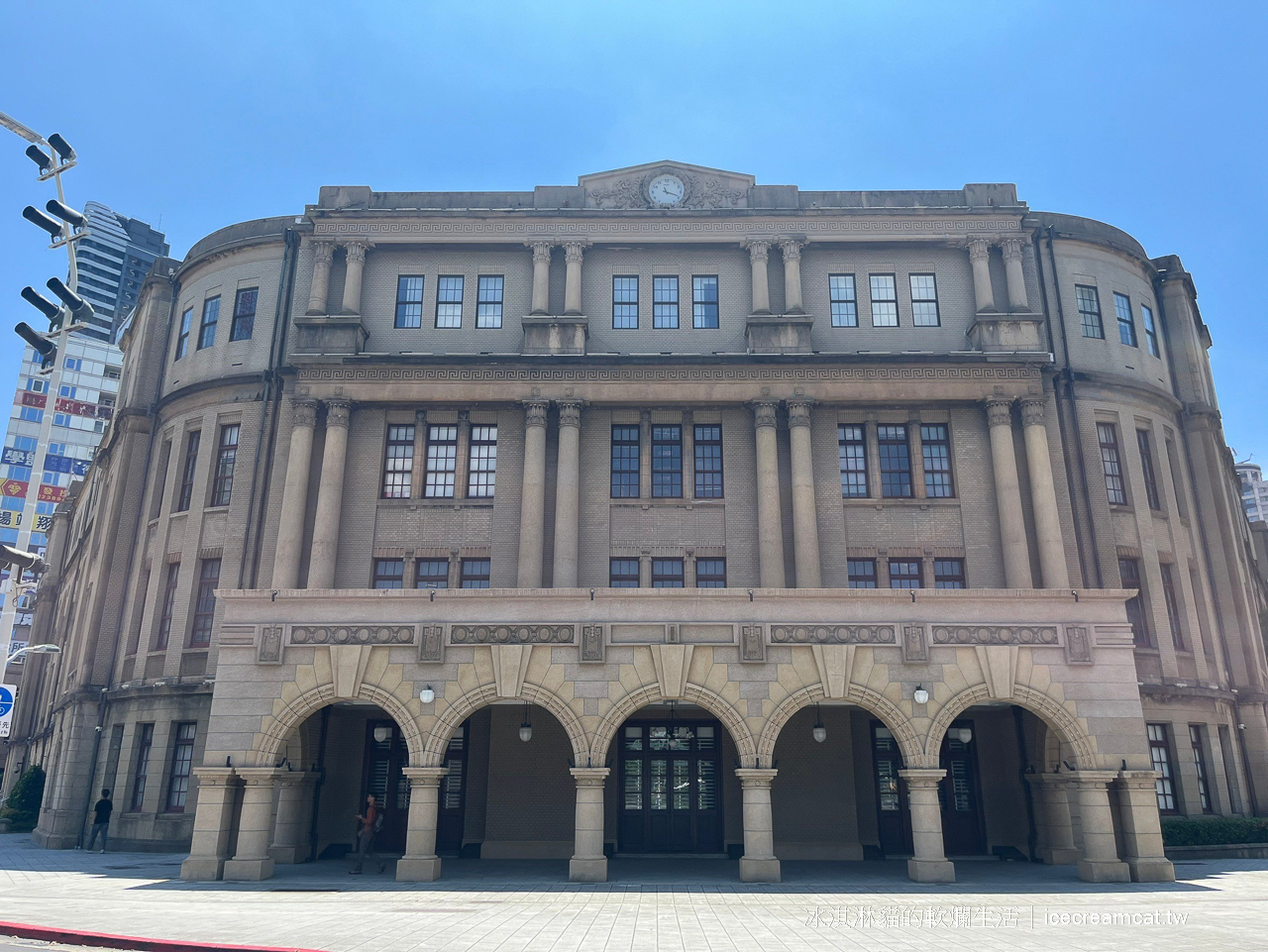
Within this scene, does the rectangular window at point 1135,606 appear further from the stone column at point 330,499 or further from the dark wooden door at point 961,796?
the stone column at point 330,499

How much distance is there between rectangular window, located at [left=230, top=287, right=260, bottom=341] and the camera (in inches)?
1257

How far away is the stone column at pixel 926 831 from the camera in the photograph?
1959 centimetres

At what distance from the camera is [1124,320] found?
3234 centimetres

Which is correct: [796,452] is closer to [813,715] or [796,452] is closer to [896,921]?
[813,715]

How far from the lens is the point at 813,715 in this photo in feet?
84.2

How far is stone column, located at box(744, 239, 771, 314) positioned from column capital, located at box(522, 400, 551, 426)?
7481 mm

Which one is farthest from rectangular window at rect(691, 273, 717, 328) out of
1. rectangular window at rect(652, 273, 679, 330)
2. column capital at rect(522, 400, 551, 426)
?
column capital at rect(522, 400, 551, 426)

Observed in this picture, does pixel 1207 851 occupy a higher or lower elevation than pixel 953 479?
lower

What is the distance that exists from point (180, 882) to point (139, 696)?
11.3 m

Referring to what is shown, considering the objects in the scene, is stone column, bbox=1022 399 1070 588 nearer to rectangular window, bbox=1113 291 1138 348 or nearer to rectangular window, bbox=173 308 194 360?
rectangular window, bbox=1113 291 1138 348

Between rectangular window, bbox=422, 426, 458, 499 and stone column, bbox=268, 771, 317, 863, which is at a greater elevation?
rectangular window, bbox=422, 426, 458, 499

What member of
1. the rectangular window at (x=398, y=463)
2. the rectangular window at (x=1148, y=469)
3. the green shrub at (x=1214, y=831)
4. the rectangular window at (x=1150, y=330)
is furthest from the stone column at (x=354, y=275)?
the green shrub at (x=1214, y=831)

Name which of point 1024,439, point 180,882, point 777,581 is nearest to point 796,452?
point 777,581

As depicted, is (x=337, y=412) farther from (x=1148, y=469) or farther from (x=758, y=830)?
(x=1148, y=469)
